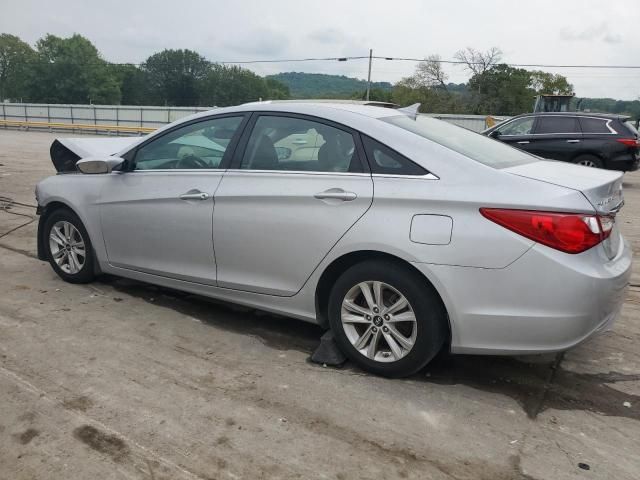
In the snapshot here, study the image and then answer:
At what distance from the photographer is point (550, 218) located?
8.91 feet

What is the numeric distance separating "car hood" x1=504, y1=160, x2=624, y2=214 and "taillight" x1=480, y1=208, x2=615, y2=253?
0.14m

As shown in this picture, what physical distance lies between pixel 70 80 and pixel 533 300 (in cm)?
10167

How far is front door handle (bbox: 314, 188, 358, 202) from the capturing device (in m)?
3.19

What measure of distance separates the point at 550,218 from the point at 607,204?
46 cm

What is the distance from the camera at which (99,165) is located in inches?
171

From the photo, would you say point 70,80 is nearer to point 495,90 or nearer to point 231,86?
point 231,86

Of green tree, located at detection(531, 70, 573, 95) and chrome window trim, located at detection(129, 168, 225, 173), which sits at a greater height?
green tree, located at detection(531, 70, 573, 95)

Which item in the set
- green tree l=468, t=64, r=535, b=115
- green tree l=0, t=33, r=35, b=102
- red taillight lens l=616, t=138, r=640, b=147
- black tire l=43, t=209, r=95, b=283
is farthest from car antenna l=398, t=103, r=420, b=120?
green tree l=0, t=33, r=35, b=102

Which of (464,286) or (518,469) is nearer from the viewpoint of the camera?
(518,469)

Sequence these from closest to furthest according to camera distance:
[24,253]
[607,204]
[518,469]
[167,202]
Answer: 1. [518,469]
2. [607,204]
3. [167,202]
4. [24,253]

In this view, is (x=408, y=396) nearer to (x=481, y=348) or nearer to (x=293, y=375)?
(x=481, y=348)

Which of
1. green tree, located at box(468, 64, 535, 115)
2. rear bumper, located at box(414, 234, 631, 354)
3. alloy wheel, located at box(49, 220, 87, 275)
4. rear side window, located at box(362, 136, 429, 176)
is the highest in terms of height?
green tree, located at box(468, 64, 535, 115)

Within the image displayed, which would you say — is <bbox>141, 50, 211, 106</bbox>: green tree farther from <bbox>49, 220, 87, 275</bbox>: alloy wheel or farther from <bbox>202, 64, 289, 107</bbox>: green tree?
<bbox>49, 220, 87, 275</bbox>: alloy wheel

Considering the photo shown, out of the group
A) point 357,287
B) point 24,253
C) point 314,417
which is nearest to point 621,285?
point 357,287
